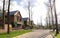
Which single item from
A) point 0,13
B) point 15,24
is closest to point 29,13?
point 15,24

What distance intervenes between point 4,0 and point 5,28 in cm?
786

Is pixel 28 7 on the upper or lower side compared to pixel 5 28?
Answer: upper

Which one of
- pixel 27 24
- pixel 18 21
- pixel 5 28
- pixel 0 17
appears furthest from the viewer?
pixel 27 24

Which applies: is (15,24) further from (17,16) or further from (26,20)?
(26,20)

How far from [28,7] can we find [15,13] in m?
10.7

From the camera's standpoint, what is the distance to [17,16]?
233 ft

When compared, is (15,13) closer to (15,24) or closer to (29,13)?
(15,24)

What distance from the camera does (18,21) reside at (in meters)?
72.9

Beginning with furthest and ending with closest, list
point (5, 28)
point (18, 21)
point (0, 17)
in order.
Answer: point (18, 21), point (0, 17), point (5, 28)

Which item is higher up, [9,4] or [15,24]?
[9,4]

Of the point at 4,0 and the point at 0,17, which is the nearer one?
the point at 4,0

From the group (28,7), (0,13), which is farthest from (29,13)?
(0,13)

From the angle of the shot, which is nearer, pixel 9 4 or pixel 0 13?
pixel 9 4

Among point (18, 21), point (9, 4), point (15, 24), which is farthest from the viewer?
point (18, 21)
